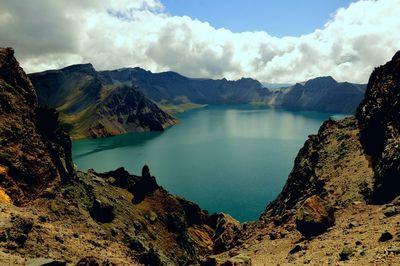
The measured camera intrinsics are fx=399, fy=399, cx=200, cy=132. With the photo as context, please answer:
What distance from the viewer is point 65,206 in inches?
2552

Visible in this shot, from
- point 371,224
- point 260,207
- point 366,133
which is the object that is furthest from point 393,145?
point 260,207

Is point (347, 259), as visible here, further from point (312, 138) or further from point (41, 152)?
point (312, 138)

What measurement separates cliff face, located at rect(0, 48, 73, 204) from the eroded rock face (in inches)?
2069

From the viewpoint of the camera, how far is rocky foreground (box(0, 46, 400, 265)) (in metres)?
40.2

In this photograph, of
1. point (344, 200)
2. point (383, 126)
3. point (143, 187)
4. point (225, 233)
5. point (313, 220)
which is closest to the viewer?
point (313, 220)

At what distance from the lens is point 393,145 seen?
6191 centimetres

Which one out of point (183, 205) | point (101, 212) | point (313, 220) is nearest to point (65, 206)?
point (101, 212)

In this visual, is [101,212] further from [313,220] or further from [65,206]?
[313,220]

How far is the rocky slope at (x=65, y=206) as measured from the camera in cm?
4816

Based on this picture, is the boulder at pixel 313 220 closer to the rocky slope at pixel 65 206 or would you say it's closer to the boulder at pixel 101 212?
the rocky slope at pixel 65 206

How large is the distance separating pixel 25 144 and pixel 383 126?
208ft

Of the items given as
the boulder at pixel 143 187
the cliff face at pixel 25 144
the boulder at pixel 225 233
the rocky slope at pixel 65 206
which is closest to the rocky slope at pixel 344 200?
the boulder at pixel 225 233

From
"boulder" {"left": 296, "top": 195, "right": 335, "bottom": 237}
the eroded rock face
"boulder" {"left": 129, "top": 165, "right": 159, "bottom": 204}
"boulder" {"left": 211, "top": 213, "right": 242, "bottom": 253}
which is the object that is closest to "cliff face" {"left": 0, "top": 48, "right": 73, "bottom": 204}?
"boulder" {"left": 129, "top": 165, "right": 159, "bottom": 204}

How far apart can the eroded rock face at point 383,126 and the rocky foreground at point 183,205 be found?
9.3 inches
